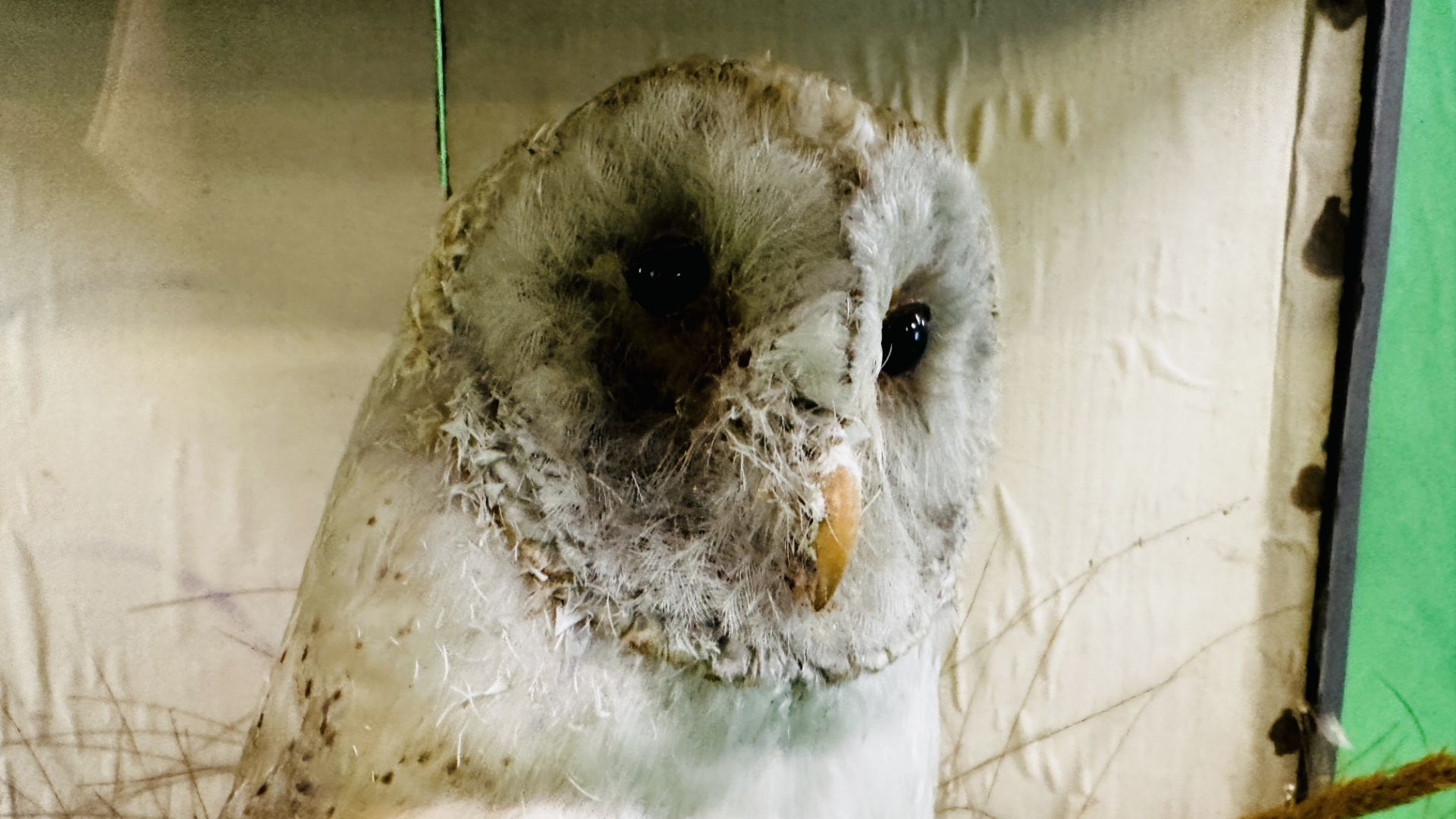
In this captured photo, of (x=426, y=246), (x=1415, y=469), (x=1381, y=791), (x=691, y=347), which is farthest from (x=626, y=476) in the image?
(x=1415, y=469)

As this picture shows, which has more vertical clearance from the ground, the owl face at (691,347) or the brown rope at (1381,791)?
the owl face at (691,347)

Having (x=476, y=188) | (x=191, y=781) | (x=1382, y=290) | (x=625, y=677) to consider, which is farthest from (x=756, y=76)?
(x=191, y=781)

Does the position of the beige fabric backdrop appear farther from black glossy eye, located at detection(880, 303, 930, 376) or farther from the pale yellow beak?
the pale yellow beak

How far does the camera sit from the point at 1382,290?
0.86 metres

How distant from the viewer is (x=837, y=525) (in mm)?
450

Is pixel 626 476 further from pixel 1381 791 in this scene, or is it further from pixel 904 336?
pixel 1381 791

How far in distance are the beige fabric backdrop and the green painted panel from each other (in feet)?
0.19

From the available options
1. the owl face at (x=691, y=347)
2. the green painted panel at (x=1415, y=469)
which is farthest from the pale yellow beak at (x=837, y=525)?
the green painted panel at (x=1415, y=469)

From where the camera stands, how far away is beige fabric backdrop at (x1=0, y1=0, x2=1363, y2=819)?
0.78m

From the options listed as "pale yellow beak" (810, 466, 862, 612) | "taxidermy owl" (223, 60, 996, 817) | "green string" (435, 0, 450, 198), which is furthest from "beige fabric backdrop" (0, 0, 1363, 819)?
"pale yellow beak" (810, 466, 862, 612)

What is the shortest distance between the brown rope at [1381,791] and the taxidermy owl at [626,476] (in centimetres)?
33

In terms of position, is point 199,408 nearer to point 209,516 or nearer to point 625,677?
point 209,516

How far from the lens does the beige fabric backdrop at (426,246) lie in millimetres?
777

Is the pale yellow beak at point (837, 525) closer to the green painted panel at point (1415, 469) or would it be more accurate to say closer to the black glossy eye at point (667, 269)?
the black glossy eye at point (667, 269)
